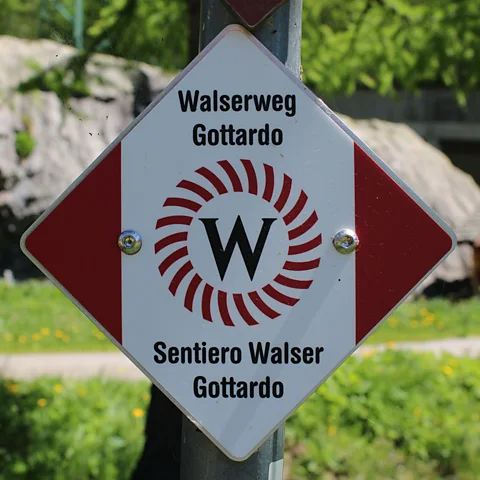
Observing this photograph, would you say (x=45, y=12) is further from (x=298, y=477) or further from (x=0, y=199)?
(x=0, y=199)

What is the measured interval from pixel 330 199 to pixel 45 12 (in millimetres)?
4598

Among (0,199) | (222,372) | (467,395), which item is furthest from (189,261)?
(0,199)

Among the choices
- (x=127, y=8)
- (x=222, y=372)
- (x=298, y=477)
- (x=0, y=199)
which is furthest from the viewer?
(x=0, y=199)

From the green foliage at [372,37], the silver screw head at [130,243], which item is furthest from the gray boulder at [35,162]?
the silver screw head at [130,243]

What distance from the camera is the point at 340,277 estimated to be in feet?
5.16

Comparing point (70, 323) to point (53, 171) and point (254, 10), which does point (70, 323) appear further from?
point (254, 10)

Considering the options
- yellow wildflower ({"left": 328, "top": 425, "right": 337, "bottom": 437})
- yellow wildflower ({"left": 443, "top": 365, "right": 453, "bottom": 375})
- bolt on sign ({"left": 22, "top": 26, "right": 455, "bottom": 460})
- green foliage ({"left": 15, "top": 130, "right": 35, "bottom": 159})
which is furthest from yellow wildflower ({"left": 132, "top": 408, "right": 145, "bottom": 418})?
green foliage ({"left": 15, "top": 130, "right": 35, "bottom": 159})

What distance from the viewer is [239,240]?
1.58m

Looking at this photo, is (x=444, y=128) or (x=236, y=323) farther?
(x=444, y=128)

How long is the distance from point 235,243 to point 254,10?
0.48m

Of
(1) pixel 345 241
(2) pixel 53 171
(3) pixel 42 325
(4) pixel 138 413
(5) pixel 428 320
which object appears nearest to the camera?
(1) pixel 345 241

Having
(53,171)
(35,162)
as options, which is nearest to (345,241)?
(53,171)

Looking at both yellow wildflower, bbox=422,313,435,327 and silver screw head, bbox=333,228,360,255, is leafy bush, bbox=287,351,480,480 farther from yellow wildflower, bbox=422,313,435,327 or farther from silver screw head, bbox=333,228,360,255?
yellow wildflower, bbox=422,313,435,327

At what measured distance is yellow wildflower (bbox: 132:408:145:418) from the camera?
441cm
